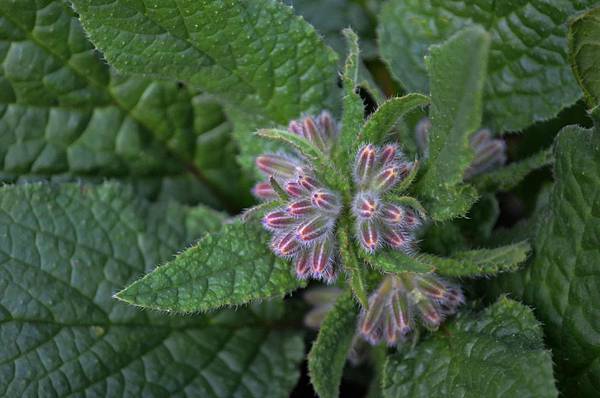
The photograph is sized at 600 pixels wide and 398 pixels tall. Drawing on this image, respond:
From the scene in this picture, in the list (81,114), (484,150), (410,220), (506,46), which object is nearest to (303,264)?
(410,220)

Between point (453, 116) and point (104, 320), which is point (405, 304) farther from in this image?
point (104, 320)

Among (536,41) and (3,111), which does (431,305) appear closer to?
(536,41)

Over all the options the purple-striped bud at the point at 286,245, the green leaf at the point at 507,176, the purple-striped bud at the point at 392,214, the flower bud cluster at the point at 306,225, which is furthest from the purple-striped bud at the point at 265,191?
the green leaf at the point at 507,176

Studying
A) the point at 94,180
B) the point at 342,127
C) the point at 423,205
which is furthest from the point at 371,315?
the point at 94,180

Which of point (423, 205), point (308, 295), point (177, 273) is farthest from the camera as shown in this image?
point (308, 295)

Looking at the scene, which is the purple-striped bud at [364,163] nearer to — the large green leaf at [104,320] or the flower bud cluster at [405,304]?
the flower bud cluster at [405,304]

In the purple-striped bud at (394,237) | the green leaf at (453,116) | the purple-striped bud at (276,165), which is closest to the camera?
the green leaf at (453,116)

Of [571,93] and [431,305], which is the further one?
[571,93]
